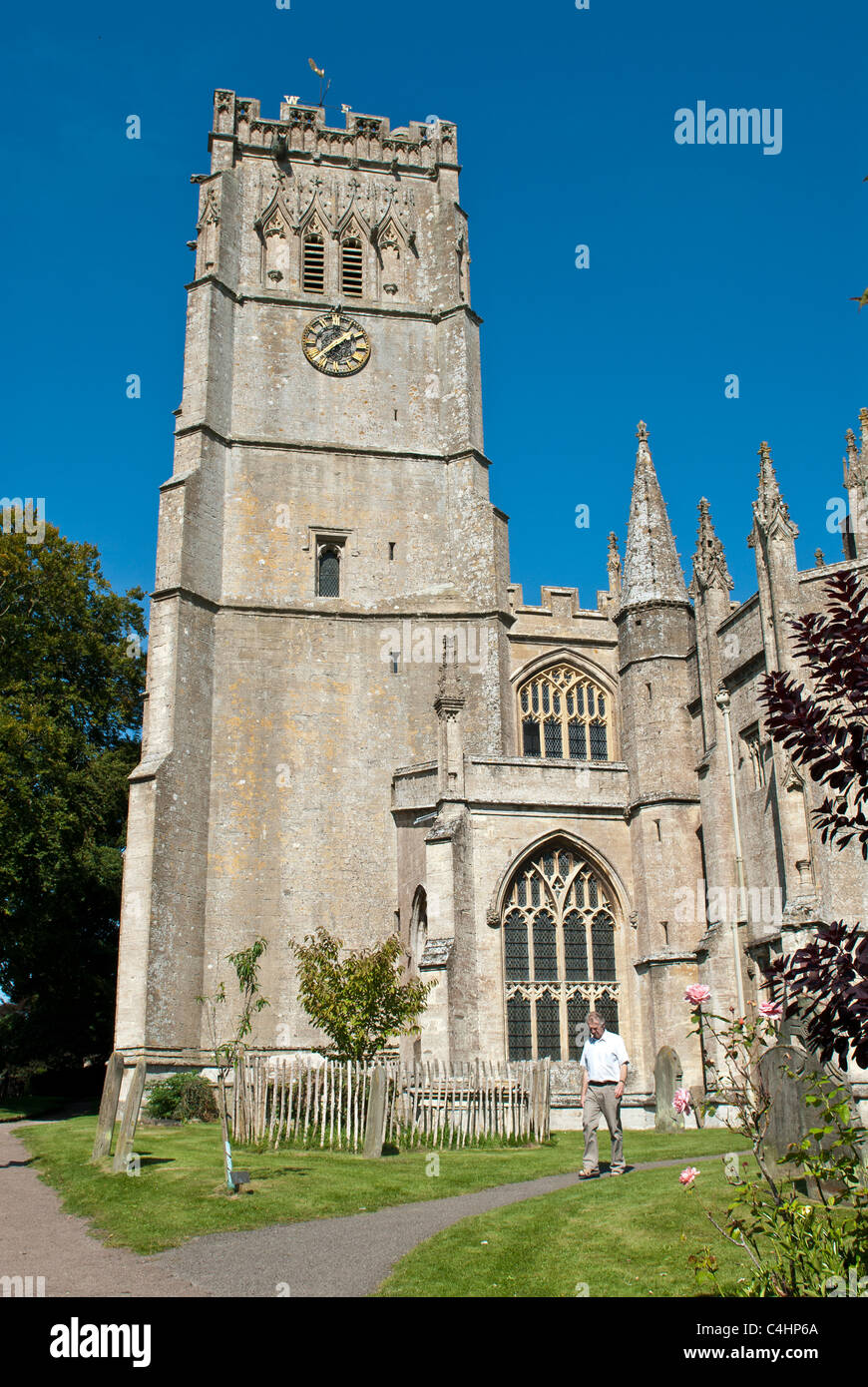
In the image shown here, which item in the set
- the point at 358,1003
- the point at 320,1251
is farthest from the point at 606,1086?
the point at 358,1003

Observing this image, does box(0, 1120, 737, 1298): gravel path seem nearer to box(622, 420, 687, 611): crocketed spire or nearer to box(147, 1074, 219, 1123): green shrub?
box(147, 1074, 219, 1123): green shrub

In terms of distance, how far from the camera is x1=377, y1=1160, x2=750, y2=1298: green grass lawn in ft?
25.7

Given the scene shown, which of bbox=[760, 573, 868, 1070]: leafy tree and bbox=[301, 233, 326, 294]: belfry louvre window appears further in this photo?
bbox=[301, 233, 326, 294]: belfry louvre window

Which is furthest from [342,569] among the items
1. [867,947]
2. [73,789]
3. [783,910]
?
[867,947]

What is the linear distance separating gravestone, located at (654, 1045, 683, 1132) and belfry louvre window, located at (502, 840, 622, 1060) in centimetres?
501

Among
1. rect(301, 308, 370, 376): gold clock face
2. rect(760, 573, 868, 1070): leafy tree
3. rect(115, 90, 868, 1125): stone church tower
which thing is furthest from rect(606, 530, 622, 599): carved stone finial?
rect(760, 573, 868, 1070): leafy tree

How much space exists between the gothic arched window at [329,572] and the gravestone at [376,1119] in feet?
54.0

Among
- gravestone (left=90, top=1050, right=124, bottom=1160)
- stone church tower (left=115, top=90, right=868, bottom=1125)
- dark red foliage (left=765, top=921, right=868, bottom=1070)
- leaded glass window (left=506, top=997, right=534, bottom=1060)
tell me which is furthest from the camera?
leaded glass window (left=506, top=997, right=534, bottom=1060)

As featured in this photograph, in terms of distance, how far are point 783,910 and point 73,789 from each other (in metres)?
18.4

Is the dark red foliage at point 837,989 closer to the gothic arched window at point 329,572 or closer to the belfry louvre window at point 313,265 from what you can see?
the gothic arched window at point 329,572

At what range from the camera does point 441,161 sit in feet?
115

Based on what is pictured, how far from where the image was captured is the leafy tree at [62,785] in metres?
26.0

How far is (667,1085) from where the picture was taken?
17797 millimetres

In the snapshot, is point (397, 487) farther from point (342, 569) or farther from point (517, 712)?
point (517, 712)
